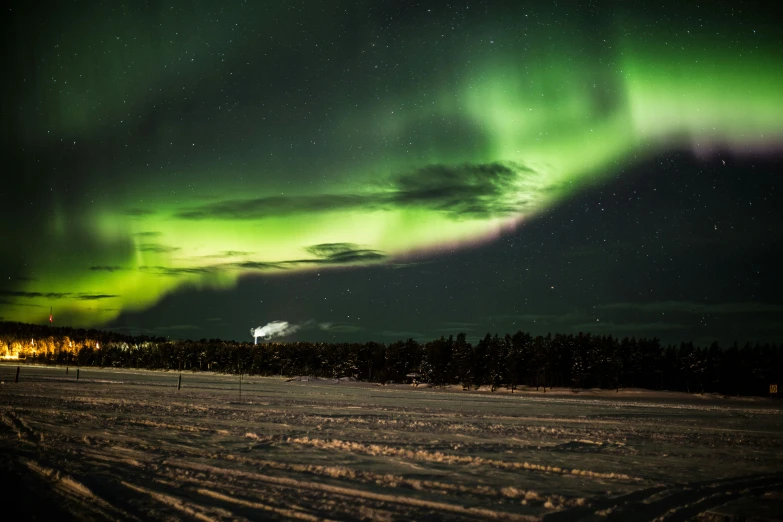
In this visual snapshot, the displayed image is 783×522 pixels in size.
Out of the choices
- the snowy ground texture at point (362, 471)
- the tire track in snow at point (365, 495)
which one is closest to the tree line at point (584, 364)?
the snowy ground texture at point (362, 471)

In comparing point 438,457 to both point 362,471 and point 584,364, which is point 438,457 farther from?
point 584,364

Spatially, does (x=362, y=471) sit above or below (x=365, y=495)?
below

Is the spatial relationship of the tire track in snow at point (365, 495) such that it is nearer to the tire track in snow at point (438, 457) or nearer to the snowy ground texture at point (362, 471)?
the snowy ground texture at point (362, 471)

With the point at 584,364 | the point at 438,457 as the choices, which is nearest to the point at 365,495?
the point at 438,457

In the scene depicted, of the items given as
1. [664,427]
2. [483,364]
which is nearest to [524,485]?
[664,427]

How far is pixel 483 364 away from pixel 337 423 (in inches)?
4442

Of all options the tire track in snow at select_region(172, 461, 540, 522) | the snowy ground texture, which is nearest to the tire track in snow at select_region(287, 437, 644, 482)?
the snowy ground texture

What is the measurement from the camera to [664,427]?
35250 millimetres

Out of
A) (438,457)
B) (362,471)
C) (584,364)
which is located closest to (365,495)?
(362,471)

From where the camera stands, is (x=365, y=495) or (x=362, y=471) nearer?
(x=365, y=495)

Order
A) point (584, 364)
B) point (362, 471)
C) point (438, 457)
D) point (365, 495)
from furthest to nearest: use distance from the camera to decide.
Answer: point (584, 364)
point (438, 457)
point (362, 471)
point (365, 495)

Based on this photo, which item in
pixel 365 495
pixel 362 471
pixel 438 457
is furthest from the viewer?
pixel 438 457

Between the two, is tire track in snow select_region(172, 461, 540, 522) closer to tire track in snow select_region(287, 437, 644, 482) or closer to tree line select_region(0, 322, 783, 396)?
tire track in snow select_region(287, 437, 644, 482)

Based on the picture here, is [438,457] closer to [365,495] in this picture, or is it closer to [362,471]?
[362,471]
